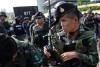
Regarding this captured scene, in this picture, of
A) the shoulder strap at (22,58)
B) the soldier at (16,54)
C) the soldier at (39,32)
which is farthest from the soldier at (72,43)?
the soldier at (39,32)

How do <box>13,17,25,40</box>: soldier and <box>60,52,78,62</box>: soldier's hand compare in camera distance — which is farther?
<box>13,17,25,40</box>: soldier

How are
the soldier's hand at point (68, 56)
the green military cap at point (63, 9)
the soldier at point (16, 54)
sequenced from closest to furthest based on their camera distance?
the soldier at point (16, 54), the soldier's hand at point (68, 56), the green military cap at point (63, 9)

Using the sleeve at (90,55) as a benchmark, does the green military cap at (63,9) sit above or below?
above

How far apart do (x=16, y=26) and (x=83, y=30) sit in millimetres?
11375

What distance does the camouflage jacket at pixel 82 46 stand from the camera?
3.13 m

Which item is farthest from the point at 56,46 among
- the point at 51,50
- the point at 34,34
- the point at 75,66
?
the point at 34,34

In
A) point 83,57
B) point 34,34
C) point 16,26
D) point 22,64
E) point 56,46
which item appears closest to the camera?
point 22,64

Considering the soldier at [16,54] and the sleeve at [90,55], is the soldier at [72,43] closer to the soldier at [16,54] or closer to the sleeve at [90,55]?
the sleeve at [90,55]

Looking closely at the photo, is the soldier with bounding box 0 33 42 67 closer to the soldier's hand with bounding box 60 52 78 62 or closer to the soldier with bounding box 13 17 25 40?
the soldier's hand with bounding box 60 52 78 62

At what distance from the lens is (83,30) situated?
3334mm

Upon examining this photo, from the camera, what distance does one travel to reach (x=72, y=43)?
128 inches

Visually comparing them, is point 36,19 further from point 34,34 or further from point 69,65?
point 69,65

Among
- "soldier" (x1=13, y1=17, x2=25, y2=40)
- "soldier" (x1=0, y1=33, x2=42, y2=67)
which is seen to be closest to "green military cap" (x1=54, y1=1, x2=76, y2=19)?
"soldier" (x1=0, y1=33, x2=42, y2=67)

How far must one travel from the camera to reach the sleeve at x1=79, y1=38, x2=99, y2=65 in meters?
3.11
